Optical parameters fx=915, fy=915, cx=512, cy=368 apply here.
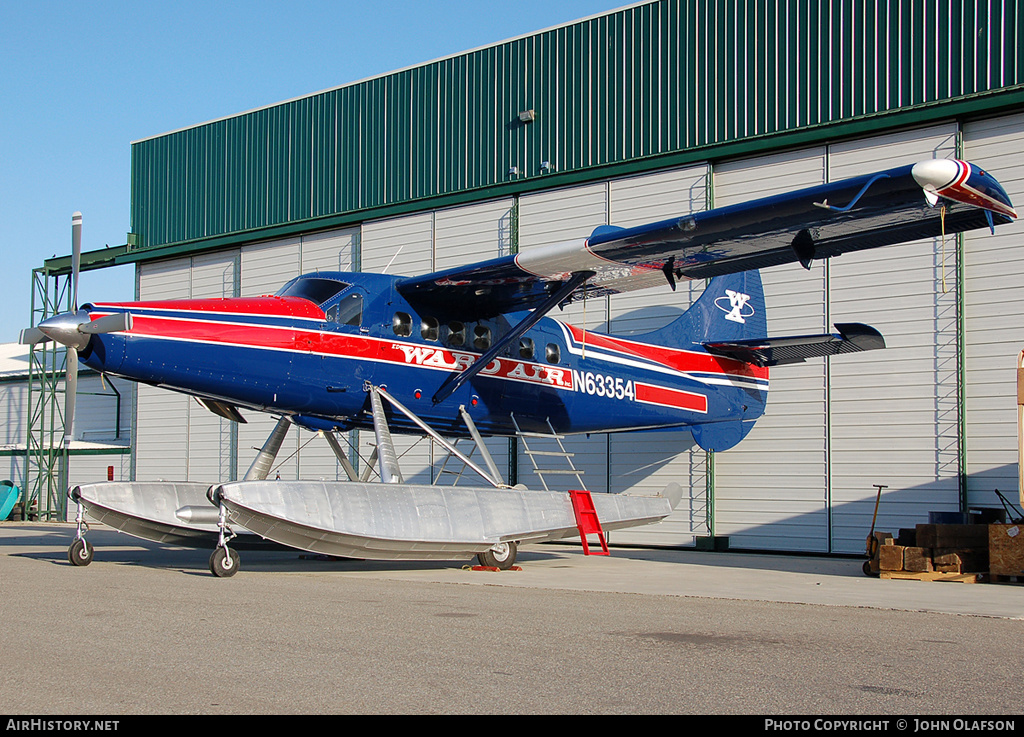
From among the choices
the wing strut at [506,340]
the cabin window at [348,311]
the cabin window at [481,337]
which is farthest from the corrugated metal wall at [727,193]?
the cabin window at [348,311]

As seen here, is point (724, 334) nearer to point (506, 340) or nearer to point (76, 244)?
point (506, 340)

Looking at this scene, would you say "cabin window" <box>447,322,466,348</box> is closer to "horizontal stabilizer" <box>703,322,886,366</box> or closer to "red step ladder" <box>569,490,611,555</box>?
"red step ladder" <box>569,490,611,555</box>

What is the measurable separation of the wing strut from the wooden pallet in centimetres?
551

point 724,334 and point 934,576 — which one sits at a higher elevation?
point 724,334

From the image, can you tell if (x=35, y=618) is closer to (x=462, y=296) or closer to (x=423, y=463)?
(x=462, y=296)

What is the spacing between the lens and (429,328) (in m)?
12.2

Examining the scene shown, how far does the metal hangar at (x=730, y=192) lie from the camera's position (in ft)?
49.0

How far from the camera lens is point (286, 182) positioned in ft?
76.3

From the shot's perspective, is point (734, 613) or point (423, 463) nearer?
point (734, 613)

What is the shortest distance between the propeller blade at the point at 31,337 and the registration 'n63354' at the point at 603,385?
721cm

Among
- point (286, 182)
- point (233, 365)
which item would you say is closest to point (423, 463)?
point (286, 182)

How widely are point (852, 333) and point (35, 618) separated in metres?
10.1

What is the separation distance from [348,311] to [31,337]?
12.7 ft

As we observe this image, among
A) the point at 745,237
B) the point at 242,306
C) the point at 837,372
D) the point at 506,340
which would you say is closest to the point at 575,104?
the point at 837,372
